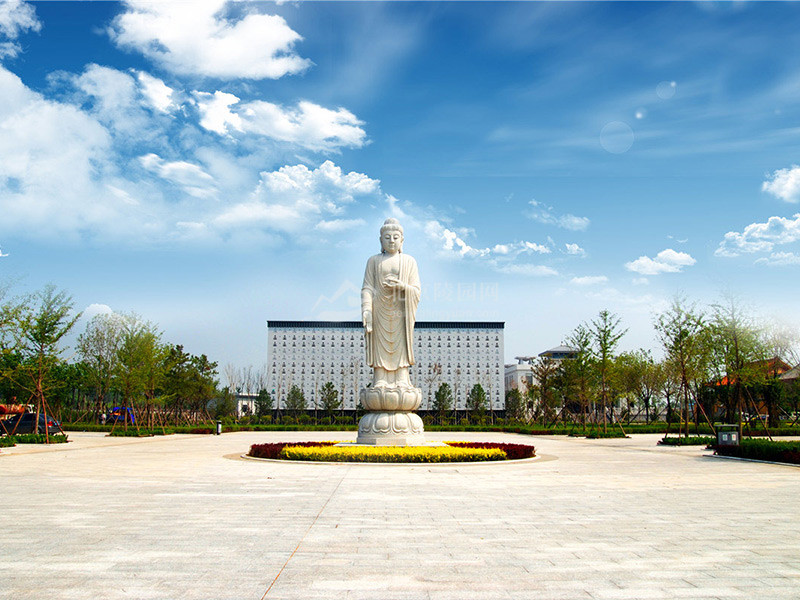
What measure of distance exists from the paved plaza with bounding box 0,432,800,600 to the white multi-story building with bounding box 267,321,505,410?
89.7 meters

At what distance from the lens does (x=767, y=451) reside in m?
18.3

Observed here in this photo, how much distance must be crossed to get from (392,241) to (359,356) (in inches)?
3280

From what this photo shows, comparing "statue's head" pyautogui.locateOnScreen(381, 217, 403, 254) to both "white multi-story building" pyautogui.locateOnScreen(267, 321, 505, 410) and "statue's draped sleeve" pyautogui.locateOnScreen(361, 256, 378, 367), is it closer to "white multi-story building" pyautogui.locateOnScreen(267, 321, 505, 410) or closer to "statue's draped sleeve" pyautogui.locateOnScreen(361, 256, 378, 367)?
"statue's draped sleeve" pyautogui.locateOnScreen(361, 256, 378, 367)

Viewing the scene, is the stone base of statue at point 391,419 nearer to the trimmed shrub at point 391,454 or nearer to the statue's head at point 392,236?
the trimmed shrub at point 391,454

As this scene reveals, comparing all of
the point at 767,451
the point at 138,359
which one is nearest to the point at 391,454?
the point at 767,451

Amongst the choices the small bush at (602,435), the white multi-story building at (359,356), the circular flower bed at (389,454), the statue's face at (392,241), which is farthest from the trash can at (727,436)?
the white multi-story building at (359,356)

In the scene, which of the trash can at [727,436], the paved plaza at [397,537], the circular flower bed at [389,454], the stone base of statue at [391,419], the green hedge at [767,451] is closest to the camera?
the paved plaza at [397,537]

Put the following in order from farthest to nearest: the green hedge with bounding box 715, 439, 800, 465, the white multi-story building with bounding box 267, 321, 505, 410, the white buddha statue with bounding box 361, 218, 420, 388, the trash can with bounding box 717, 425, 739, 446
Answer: the white multi-story building with bounding box 267, 321, 505, 410 < the white buddha statue with bounding box 361, 218, 420, 388 < the trash can with bounding box 717, 425, 739, 446 < the green hedge with bounding box 715, 439, 800, 465

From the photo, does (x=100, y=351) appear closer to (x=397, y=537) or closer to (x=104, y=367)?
(x=104, y=367)

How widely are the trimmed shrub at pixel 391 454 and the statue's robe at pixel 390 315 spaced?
174 inches

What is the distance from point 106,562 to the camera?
20.2ft

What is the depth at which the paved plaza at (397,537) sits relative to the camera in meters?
5.40

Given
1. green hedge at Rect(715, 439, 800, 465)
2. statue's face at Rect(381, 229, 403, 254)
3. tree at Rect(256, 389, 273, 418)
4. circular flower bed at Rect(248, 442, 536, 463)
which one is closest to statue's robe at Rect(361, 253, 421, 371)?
statue's face at Rect(381, 229, 403, 254)

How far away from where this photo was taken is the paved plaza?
5398 mm
